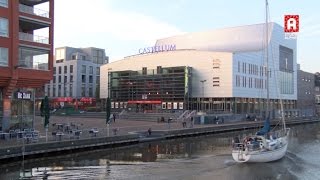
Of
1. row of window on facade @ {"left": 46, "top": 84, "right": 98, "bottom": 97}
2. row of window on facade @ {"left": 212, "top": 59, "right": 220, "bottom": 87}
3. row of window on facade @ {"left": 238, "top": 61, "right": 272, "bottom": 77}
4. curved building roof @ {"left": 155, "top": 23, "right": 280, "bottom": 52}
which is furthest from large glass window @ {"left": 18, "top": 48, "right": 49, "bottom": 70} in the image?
row of window on facade @ {"left": 46, "top": 84, "right": 98, "bottom": 97}

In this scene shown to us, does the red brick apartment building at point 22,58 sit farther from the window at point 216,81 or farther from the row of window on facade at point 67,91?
the row of window on facade at point 67,91

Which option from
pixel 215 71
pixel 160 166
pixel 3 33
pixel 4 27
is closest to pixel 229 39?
pixel 215 71

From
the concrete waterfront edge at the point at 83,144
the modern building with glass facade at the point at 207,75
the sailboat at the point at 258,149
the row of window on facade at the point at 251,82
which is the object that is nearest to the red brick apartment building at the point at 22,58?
the concrete waterfront edge at the point at 83,144

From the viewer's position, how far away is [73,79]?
598 feet

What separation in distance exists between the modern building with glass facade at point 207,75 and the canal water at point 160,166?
255 feet

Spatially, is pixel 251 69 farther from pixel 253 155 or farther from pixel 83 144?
pixel 253 155

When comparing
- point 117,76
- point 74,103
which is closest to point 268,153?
point 117,76

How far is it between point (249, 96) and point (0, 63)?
101 metres

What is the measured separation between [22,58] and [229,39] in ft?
362

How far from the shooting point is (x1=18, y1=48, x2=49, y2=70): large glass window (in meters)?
60.4

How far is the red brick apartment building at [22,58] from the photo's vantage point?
5556cm

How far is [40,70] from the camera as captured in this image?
60406 millimetres

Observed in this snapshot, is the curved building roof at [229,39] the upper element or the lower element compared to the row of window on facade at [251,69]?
upper

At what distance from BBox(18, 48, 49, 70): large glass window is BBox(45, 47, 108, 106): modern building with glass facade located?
374ft
